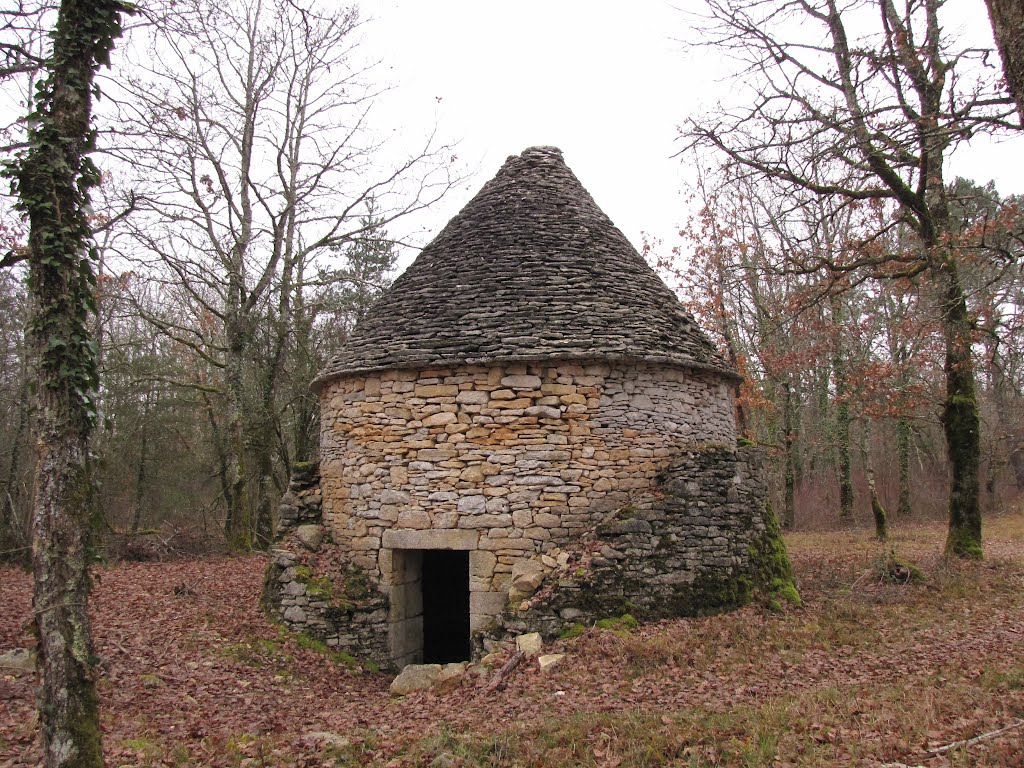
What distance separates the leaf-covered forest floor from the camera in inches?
173

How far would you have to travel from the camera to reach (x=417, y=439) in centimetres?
827

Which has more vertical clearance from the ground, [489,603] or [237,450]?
[237,450]

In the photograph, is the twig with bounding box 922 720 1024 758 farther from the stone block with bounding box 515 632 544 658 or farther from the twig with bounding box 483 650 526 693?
the stone block with bounding box 515 632 544 658

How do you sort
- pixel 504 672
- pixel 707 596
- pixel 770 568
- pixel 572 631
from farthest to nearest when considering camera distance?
1. pixel 770 568
2. pixel 707 596
3. pixel 572 631
4. pixel 504 672

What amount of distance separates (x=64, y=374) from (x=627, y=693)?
484cm

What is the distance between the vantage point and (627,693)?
5773 millimetres

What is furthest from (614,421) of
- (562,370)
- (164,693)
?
(164,693)

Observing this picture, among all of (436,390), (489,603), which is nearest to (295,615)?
(489,603)

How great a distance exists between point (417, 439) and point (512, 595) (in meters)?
2.17

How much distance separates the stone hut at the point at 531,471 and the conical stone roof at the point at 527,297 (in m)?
0.04

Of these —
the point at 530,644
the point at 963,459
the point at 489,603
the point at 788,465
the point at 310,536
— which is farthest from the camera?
the point at 788,465

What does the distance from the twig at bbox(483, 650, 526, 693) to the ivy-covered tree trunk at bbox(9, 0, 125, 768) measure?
10.9 feet

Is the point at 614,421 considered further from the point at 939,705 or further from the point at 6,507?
the point at 6,507

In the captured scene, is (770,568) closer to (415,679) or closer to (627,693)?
(627,693)
